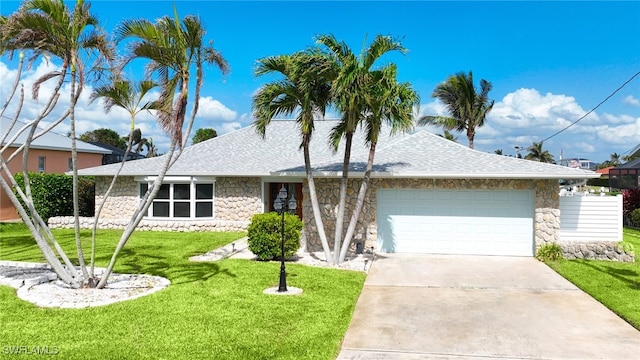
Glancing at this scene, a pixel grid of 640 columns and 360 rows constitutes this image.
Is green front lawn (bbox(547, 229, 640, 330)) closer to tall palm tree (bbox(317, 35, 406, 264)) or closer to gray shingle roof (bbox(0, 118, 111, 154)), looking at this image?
tall palm tree (bbox(317, 35, 406, 264))

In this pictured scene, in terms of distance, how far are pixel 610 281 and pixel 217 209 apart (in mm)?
14497

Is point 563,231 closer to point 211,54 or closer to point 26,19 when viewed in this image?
point 211,54

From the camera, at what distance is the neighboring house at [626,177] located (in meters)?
29.1

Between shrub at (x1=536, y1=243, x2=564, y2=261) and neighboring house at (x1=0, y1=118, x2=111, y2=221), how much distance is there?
24.0 meters

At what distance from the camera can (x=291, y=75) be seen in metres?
11.4

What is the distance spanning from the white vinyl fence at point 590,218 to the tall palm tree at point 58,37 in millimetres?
13462

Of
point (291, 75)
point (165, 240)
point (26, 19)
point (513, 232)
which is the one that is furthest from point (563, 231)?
point (26, 19)

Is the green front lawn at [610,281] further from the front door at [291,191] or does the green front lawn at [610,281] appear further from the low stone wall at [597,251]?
the front door at [291,191]

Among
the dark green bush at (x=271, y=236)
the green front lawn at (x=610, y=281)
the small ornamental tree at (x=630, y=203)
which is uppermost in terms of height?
the small ornamental tree at (x=630, y=203)

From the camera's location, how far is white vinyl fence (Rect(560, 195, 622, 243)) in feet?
44.9

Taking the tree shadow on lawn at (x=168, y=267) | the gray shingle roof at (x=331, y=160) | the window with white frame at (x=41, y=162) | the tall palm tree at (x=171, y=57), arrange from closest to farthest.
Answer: the tall palm tree at (x=171, y=57) < the tree shadow on lawn at (x=168, y=267) < the gray shingle roof at (x=331, y=160) < the window with white frame at (x=41, y=162)

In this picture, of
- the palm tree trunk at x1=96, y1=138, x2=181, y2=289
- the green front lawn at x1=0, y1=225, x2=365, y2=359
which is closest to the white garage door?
the green front lawn at x1=0, y1=225, x2=365, y2=359

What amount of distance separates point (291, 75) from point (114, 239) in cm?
992

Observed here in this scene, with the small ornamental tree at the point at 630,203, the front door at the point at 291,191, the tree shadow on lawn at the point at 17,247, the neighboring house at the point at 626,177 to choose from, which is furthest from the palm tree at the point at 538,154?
the tree shadow on lawn at the point at 17,247
